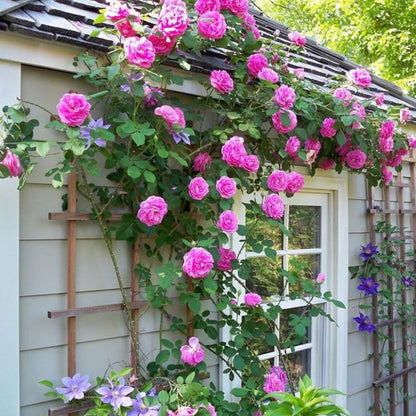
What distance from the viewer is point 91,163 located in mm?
1829

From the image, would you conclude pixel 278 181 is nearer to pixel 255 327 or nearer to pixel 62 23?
pixel 255 327

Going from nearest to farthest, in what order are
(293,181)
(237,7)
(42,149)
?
(42,149), (237,7), (293,181)

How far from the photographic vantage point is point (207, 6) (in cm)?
209

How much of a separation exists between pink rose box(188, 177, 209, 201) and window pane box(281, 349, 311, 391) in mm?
1495

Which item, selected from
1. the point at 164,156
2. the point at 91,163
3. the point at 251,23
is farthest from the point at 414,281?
the point at 91,163

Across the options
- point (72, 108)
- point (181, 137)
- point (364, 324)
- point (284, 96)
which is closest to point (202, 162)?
point (181, 137)

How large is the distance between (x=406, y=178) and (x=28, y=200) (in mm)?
3058

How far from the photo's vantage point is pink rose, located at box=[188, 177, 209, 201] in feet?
6.72

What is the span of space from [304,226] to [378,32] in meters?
5.98

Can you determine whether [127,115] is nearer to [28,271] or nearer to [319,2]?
[28,271]

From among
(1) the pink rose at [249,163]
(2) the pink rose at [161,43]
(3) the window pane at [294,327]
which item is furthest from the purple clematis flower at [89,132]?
(3) the window pane at [294,327]

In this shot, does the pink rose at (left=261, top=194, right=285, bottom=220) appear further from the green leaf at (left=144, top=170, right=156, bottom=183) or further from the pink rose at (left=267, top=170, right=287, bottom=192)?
the green leaf at (left=144, top=170, right=156, bottom=183)

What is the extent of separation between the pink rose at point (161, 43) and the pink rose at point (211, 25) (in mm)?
167

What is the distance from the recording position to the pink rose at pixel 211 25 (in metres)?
2.02
